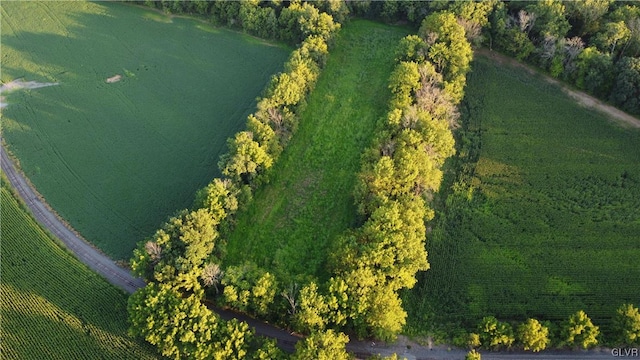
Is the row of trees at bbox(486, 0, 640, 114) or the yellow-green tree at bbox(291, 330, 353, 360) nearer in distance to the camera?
the yellow-green tree at bbox(291, 330, 353, 360)

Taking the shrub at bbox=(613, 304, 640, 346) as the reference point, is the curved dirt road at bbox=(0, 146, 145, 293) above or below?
below

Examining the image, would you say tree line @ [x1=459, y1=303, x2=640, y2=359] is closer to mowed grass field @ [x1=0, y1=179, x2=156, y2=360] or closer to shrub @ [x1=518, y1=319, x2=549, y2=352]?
shrub @ [x1=518, y1=319, x2=549, y2=352]

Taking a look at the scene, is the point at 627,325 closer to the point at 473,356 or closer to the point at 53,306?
the point at 473,356

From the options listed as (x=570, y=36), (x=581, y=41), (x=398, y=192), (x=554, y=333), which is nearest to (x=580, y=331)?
(x=554, y=333)

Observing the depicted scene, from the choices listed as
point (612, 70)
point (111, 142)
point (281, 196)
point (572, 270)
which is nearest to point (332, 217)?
point (281, 196)

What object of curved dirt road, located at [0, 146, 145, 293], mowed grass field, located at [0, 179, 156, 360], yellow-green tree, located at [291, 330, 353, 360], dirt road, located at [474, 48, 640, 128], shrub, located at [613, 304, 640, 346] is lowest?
mowed grass field, located at [0, 179, 156, 360]

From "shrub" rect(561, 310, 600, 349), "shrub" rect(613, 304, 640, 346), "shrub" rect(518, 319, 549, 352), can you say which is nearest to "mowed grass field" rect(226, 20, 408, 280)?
"shrub" rect(518, 319, 549, 352)
